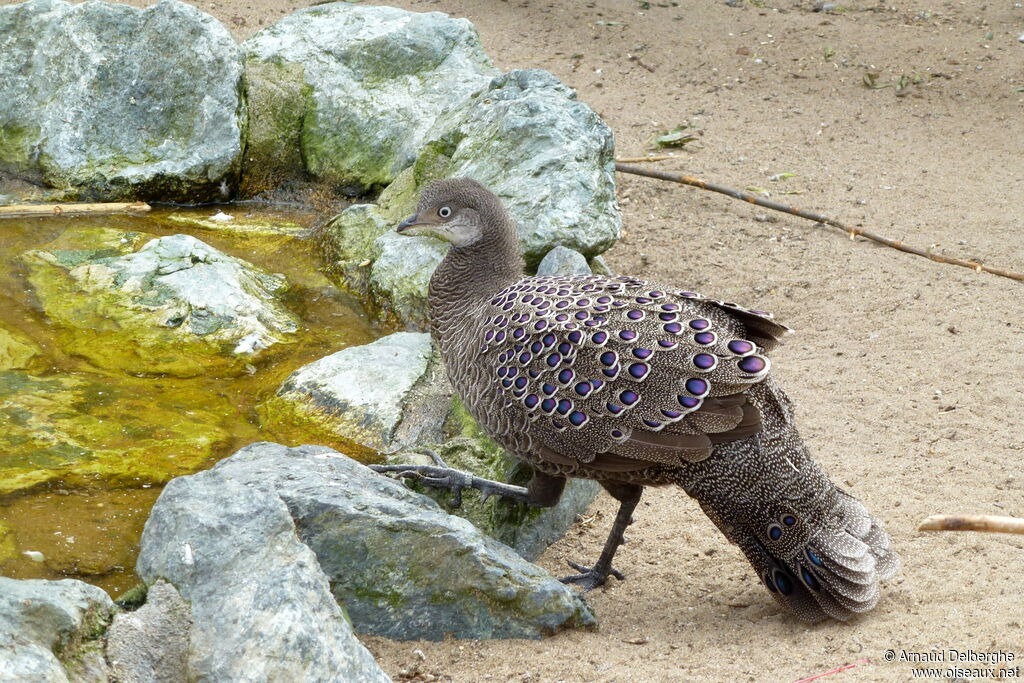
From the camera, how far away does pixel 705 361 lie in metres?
3.78

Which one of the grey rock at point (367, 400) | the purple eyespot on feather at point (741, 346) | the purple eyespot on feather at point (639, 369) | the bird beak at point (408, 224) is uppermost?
the purple eyespot on feather at point (741, 346)

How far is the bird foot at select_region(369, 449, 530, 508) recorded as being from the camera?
14.3 feet

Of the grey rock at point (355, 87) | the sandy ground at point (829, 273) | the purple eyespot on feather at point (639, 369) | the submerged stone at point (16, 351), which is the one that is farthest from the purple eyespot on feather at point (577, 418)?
the grey rock at point (355, 87)

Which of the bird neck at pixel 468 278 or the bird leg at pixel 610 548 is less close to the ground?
the bird neck at pixel 468 278

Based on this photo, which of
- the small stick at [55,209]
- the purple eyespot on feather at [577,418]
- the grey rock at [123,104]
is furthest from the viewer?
the grey rock at [123,104]

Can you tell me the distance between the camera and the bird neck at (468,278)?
4.62 meters

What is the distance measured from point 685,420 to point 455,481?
1072 mm

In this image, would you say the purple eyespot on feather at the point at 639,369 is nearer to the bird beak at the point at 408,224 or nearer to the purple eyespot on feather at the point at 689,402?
the purple eyespot on feather at the point at 689,402

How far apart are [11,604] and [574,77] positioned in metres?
8.59

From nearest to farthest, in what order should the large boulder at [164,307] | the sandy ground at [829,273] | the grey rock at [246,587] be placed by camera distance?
the grey rock at [246,587] → the sandy ground at [829,273] → the large boulder at [164,307]

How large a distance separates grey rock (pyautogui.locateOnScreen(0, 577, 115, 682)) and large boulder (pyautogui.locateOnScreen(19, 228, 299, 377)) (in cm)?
285

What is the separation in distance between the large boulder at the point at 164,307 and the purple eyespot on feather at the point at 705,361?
9.38 ft

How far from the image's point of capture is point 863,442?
5219mm

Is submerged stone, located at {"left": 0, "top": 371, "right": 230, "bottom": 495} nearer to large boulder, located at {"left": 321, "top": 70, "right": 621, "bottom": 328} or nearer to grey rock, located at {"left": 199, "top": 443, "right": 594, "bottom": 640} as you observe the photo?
grey rock, located at {"left": 199, "top": 443, "right": 594, "bottom": 640}
